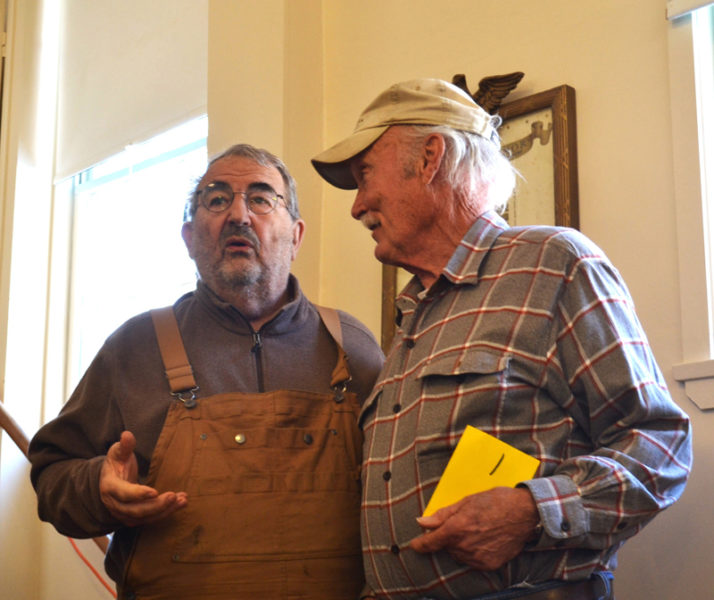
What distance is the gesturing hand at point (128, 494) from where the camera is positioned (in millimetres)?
1763

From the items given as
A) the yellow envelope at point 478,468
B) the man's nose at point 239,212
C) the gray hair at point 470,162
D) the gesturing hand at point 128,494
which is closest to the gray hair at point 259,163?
the man's nose at point 239,212

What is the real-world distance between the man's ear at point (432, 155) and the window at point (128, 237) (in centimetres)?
218

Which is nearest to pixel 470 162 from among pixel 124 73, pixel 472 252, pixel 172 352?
pixel 472 252

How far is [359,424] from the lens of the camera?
1.93m

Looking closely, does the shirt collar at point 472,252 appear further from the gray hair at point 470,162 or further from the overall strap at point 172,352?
the overall strap at point 172,352

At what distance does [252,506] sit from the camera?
187 centimetres

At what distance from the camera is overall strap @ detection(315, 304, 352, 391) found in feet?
6.84

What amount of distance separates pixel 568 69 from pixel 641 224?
1.68 feet

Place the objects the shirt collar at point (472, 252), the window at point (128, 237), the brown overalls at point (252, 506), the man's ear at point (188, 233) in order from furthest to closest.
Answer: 1. the window at point (128, 237)
2. the man's ear at point (188, 233)
3. the brown overalls at point (252, 506)
4. the shirt collar at point (472, 252)

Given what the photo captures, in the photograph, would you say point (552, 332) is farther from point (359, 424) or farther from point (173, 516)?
point (173, 516)

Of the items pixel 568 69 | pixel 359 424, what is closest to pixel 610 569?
pixel 359 424

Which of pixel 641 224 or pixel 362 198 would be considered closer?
pixel 362 198

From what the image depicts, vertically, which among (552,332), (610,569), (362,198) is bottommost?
(610,569)

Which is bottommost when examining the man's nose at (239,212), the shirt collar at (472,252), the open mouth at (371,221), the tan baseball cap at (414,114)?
the shirt collar at (472,252)
